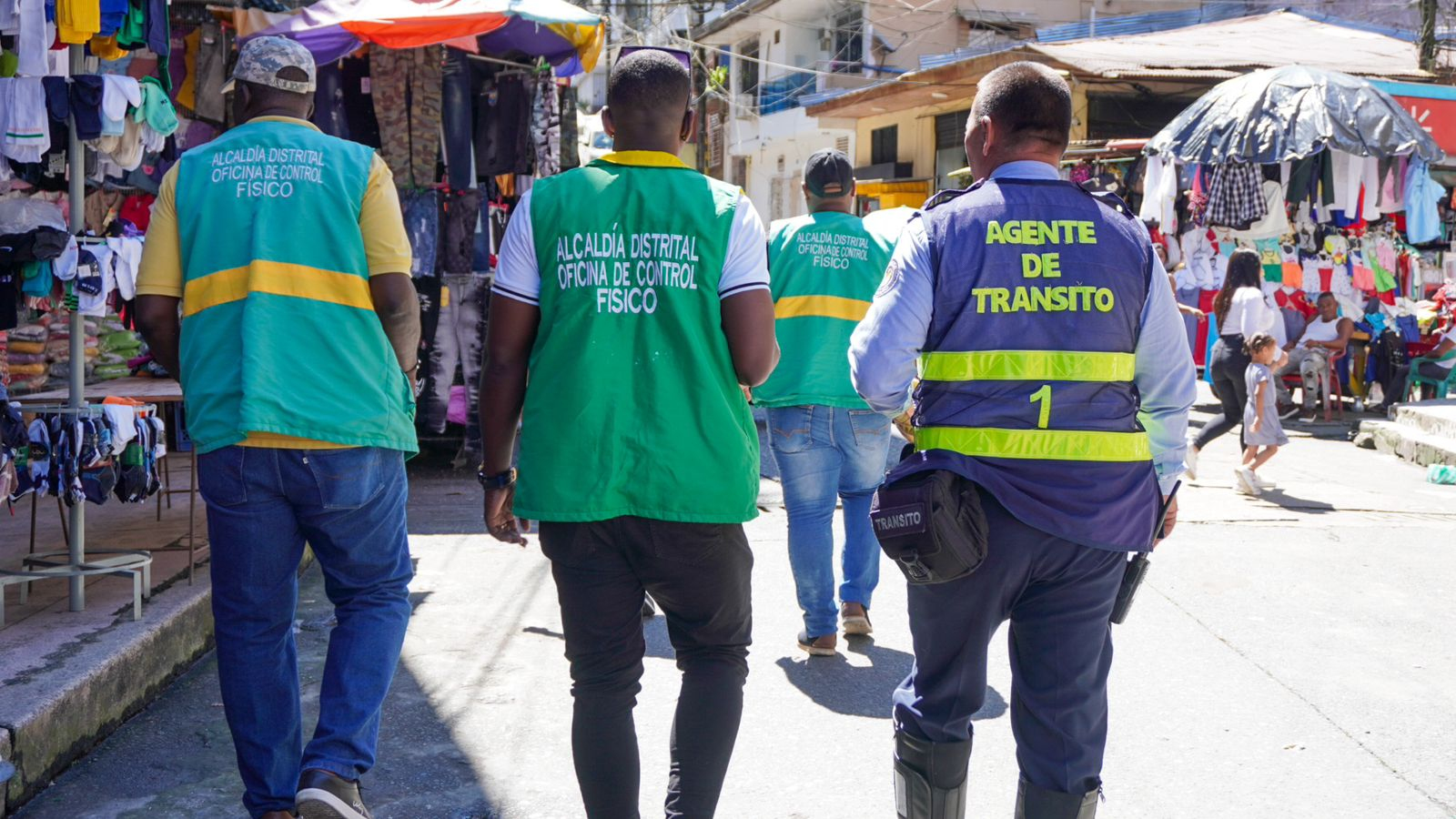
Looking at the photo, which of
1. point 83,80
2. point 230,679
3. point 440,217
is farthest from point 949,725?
point 440,217

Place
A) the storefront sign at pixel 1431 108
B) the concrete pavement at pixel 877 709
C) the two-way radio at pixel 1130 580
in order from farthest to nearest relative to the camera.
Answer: the storefront sign at pixel 1431 108 → the concrete pavement at pixel 877 709 → the two-way radio at pixel 1130 580

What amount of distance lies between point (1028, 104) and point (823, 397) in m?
2.13

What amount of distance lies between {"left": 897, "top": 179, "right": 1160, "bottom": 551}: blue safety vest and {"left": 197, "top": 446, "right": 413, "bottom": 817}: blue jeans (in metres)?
1.39

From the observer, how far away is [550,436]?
2.94 m

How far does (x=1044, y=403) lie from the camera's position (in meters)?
2.84

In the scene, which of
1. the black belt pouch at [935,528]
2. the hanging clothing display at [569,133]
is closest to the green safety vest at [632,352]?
the black belt pouch at [935,528]

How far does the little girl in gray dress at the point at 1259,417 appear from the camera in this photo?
9.16m

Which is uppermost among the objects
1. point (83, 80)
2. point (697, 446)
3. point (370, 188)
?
point (83, 80)

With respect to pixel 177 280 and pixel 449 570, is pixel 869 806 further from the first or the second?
pixel 449 570

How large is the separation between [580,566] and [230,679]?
3.26ft

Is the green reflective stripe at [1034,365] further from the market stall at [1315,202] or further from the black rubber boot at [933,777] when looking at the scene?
the market stall at [1315,202]

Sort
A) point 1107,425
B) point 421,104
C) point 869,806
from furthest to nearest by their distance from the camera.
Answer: point 421,104 → point 869,806 → point 1107,425

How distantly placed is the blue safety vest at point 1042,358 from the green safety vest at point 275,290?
4.61ft

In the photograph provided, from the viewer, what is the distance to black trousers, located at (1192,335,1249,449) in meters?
9.58
